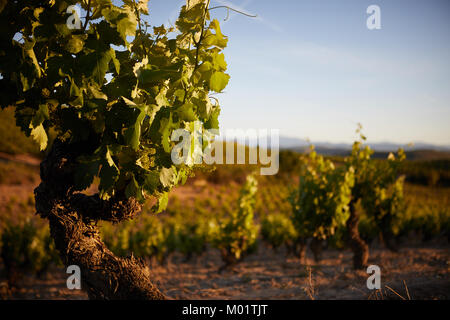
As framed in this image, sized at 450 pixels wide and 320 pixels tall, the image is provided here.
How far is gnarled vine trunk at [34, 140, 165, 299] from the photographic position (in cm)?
234

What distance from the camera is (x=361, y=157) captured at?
8.45 metres

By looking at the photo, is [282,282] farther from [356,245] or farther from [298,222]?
[356,245]

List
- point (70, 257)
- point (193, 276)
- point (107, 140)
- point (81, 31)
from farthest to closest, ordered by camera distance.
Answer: point (193, 276) < point (70, 257) < point (107, 140) < point (81, 31)

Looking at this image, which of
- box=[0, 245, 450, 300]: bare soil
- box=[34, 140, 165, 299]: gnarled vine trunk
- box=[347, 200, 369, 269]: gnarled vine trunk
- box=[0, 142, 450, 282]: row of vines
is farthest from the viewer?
box=[347, 200, 369, 269]: gnarled vine trunk

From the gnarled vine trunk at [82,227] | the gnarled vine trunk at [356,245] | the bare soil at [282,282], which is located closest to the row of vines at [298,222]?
the gnarled vine trunk at [356,245]

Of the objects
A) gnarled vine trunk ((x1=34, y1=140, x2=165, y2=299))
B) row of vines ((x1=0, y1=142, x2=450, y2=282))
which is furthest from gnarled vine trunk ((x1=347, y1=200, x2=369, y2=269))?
gnarled vine trunk ((x1=34, y1=140, x2=165, y2=299))

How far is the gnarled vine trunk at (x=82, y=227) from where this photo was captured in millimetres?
2344

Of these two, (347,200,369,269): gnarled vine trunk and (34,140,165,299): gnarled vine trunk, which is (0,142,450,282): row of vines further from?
(34,140,165,299): gnarled vine trunk

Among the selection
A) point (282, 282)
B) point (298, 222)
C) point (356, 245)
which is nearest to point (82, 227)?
point (282, 282)

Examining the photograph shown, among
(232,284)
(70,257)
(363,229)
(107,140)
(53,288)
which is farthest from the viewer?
Answer: (363,229)

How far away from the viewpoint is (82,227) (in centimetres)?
254
